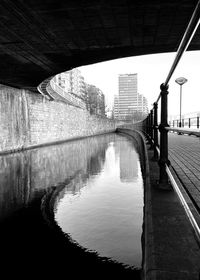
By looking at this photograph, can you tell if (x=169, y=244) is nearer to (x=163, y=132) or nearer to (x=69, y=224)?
(x=163, y=132)

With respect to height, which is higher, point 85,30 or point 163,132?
point 85,30

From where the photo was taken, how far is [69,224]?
490cm

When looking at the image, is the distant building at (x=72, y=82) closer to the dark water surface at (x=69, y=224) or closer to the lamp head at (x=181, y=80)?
the lamp head at (x=181, y=80)

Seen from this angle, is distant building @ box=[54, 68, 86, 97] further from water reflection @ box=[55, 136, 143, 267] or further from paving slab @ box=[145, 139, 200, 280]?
paving slab @ box=[145, 139, 200, 280]

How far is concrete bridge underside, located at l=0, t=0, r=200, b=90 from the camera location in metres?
10.1

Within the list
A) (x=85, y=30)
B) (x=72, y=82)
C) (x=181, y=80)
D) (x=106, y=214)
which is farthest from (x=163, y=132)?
(x=72, y=82)

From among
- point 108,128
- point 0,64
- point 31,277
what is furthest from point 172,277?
point 108,128

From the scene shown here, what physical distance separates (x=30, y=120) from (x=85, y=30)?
14.2m

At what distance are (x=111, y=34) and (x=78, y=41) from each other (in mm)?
1664

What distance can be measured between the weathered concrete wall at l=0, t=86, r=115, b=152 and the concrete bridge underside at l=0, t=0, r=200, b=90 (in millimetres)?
4160

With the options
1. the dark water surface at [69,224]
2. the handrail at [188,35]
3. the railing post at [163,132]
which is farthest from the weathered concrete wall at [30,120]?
the handrail at [188,35]

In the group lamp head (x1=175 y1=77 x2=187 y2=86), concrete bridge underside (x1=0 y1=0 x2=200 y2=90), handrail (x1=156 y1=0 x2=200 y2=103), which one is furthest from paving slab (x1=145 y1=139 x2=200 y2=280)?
lamp head (x1=175 y1=77 x2=187 y2=86)

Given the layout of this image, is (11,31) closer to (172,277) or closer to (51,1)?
(51,1)

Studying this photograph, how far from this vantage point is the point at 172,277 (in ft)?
6.48
